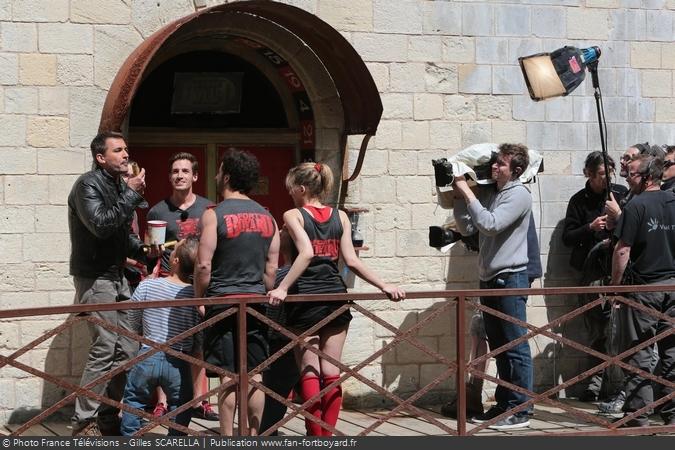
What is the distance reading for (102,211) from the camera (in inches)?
291

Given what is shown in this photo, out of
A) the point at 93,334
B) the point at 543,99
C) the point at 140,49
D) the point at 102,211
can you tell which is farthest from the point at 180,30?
the point at 543,99

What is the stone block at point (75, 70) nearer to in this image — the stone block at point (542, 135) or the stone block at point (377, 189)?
the stone block at point (377, 189)

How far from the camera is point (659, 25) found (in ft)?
33.1

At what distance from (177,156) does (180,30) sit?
2.93 feet

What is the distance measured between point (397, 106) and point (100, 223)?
295 cm

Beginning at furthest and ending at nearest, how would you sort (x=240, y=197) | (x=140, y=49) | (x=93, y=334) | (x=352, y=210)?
(x=352, y=210), (x=140, y=49), (x=93, y=334), (x=240, y=197)

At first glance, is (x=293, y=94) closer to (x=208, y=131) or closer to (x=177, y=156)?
(x=208, y=131)

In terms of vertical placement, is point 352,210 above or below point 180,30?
below

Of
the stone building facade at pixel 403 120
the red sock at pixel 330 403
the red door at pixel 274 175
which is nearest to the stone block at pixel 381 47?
the stone building facade at pixel 403 120

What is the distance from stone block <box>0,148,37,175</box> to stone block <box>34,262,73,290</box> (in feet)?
2.17

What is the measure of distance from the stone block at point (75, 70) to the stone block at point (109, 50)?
0.14 feet

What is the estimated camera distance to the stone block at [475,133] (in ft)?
31.3

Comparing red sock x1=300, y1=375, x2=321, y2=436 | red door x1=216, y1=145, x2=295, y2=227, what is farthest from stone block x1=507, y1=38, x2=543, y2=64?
red sock x1=300, y1=375, x2=321, y2=436

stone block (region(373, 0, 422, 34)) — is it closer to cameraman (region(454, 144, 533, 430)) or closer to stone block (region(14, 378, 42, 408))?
cameraman (region(454, 144, 533, 430))
